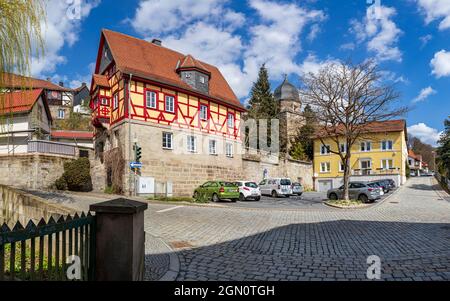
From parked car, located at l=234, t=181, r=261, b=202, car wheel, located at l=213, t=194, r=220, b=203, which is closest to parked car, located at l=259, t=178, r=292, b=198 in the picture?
parked car, located at l=234, t=181, r=261, b=202

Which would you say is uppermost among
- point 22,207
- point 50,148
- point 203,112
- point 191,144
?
point 203,112

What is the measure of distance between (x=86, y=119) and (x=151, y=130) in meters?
34.9

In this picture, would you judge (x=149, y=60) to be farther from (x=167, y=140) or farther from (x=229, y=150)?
(x=229, y=150)

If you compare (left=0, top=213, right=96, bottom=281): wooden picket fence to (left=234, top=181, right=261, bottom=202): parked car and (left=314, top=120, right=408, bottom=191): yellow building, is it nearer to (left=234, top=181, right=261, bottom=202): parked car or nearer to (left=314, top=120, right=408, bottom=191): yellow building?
(left=234, top=181, right=261, bottom=202): parked car

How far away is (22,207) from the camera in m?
11.3

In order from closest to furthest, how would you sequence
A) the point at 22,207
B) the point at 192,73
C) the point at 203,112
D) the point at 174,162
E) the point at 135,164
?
the point at 22,207, the point at 135,164, the point at 174,162, the point at 192,73, the point at 203,112

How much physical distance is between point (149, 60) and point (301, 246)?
22521mm

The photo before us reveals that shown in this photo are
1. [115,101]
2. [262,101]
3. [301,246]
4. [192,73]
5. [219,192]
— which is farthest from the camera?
[262,101]

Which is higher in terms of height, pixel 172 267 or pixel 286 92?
pixel 286 92

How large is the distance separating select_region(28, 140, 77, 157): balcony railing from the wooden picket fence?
22712 mm

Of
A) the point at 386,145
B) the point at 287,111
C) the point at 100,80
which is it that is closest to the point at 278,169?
the point at 386,145

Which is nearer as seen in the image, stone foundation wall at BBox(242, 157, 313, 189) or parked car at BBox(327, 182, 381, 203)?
parked car at BBox(327, 182, 381, 203)

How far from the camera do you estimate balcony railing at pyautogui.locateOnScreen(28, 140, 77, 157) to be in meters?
23.8

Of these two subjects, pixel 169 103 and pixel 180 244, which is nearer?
pixel 180 244
